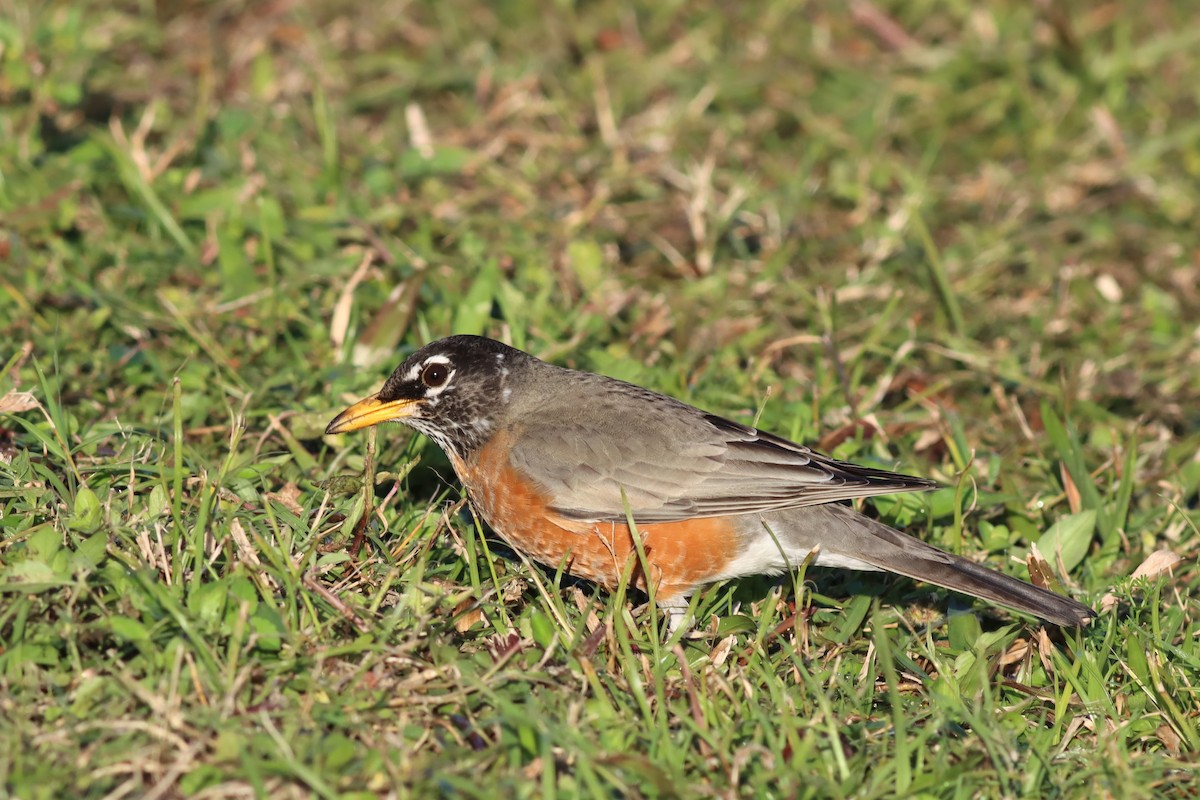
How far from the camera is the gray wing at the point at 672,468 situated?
5.74 metres

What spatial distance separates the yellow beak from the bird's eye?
115mm

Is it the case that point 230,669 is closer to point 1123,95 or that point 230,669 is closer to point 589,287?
point 589,287

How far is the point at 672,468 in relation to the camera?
5875 mm

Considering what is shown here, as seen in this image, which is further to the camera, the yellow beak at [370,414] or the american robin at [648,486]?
the yellow beak at [370,414]

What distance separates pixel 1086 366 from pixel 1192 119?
4.03m

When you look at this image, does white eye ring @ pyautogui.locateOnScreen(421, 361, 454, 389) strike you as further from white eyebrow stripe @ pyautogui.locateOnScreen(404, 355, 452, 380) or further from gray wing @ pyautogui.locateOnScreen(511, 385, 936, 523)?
gray wing @ pyautogui.locateOnScreen(511, 385, 936, 523)

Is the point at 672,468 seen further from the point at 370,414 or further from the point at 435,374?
the point at 370,414

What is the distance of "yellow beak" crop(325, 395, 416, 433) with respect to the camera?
233 inches

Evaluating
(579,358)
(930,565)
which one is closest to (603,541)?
(930,565)

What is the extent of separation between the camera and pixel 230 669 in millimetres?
4504

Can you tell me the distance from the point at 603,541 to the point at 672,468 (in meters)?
0.47

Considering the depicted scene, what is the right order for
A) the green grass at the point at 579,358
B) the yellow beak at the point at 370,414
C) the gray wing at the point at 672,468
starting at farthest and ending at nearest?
the yellow beak at the point at 370,414 → the gray wing at the point at 672,468 → the green grass at the point at 579,358

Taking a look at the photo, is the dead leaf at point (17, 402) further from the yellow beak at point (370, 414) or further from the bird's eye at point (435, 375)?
the bird's eye at point (435, 375)

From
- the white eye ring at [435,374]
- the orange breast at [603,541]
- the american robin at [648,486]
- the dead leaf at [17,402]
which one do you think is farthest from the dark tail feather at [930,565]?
the dead leaf at [17,402]
